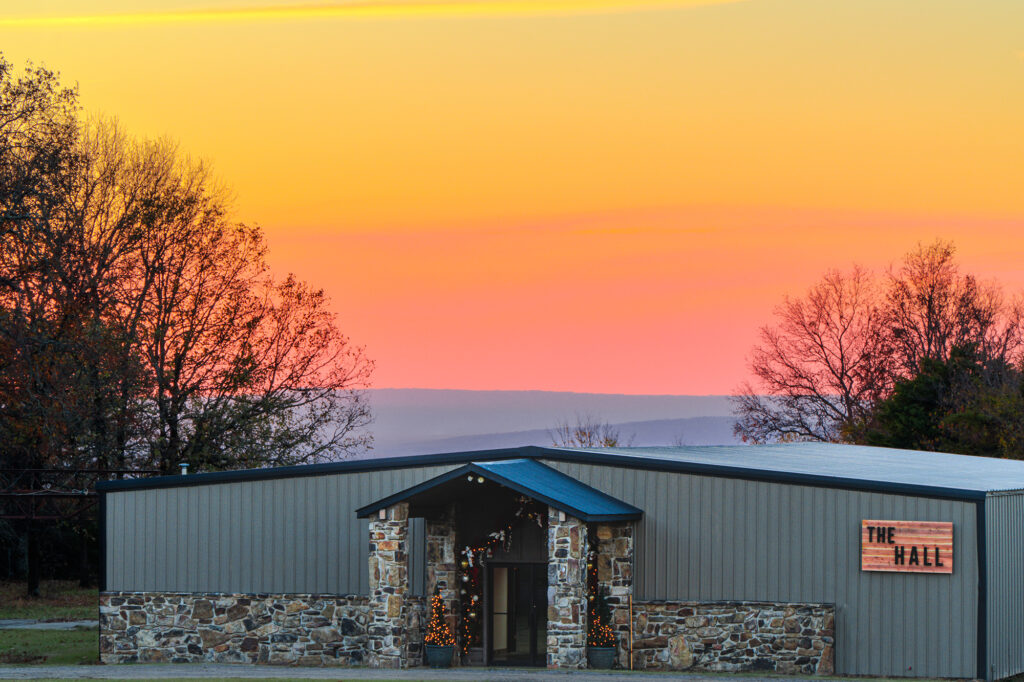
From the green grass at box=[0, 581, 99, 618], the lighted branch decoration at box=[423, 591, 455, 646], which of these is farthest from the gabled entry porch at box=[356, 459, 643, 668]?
the green grass at box=[0, 581, 99, 618]

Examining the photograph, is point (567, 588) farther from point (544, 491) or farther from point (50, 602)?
point (50, 602)

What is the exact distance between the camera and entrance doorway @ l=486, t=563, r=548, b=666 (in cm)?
2770

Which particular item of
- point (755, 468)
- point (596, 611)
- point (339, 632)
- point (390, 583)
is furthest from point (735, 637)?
point (339, 632)

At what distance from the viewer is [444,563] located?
1085 inches

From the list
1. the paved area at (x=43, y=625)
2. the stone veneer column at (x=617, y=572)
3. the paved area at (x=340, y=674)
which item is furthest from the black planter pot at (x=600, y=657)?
the paved area at (x=43, y=625)

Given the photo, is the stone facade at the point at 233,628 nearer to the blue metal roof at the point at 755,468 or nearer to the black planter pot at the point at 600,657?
the blue metal roof at the point at 755,468

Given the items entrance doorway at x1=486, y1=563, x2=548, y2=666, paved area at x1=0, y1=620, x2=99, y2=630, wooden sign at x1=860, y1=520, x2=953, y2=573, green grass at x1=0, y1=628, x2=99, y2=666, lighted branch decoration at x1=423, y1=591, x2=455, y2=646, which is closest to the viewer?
wooden sign at x1=860, y1=520, x2=953, y2=573

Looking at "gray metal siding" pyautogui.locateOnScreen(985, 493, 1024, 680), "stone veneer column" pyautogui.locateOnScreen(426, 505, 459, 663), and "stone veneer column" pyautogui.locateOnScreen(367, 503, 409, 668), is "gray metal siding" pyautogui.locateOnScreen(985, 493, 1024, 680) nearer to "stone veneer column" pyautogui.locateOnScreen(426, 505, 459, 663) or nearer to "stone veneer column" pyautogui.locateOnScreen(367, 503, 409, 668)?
"stone veneer column" pyautogui.locateOnScreen(426, 505, 459, 663)

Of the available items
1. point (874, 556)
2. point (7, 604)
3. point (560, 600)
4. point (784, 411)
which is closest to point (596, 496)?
point (560, 600)

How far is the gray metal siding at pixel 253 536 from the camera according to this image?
2845cm

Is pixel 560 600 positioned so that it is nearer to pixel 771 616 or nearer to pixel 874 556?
pixel 771 616

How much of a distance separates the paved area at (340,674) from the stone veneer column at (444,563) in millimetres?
1687

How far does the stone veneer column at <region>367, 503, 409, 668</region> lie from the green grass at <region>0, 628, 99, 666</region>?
7385 mm

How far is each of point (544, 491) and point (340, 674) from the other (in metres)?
5.00
